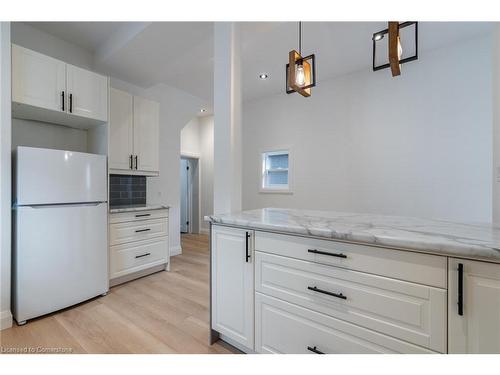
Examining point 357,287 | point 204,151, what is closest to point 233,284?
point 357,287

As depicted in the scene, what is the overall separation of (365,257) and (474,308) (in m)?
0.40

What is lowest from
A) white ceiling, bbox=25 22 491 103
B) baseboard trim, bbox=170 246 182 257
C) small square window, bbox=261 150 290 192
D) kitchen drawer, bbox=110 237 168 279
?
baseboard trim, bbox=170 246 182 257

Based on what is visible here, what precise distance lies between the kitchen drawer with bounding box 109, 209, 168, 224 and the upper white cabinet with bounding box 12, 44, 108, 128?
3.66 ft

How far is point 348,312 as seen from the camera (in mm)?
1132

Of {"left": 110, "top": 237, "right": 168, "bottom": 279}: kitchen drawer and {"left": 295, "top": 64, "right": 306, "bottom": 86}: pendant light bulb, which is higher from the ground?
{"left": 295, "top": 64, "right": 306, "bottom": 86}: pendant light bulb

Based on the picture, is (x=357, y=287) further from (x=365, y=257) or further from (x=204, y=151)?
(x=204, y=151)

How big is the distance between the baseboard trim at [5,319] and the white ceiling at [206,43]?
9.28 feet

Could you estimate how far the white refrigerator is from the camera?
1.94 metres

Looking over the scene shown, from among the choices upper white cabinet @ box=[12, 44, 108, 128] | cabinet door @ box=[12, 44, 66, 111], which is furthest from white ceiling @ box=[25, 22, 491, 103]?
cabinet door @ box=[12, 44, 66, 111]

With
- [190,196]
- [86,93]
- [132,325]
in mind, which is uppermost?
[86,93]

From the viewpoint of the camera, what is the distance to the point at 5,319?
6.20 feet

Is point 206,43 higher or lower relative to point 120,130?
higher

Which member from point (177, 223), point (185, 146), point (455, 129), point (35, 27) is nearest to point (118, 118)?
point (35, 27)

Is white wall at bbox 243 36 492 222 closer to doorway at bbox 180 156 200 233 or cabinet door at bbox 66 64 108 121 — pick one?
doorway at bbox 180 156 200 233
